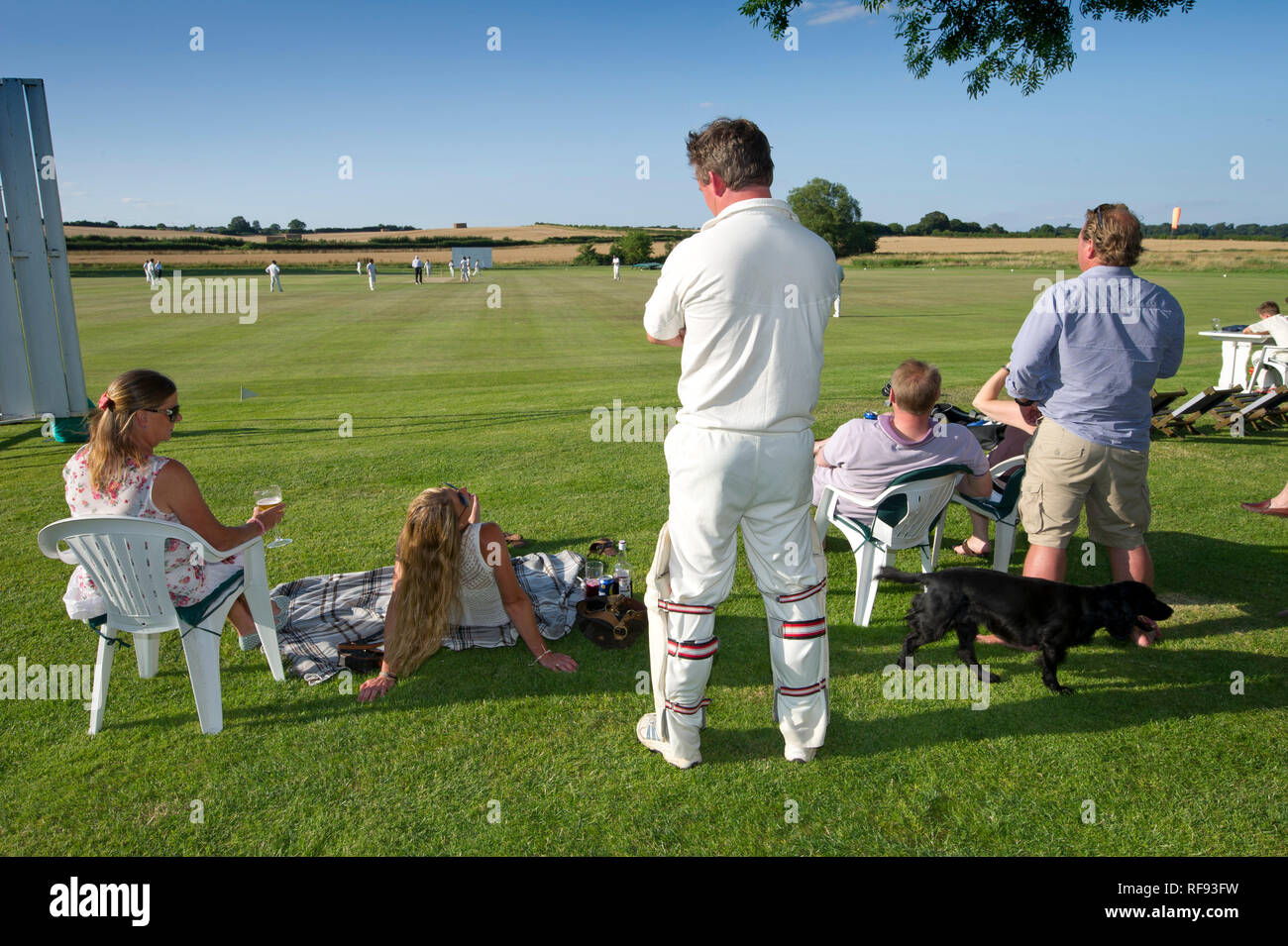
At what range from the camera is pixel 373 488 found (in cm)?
797

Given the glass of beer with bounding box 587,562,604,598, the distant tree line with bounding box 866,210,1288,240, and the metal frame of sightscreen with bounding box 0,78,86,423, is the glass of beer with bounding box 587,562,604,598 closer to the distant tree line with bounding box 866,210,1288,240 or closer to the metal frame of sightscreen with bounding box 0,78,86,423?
the metal frame of sightscreen with bounding box 0,78,86,423

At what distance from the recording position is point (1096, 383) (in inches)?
163

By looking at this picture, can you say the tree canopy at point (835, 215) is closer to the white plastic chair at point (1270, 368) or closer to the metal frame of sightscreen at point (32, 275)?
the white plastic chair at point (1270, 368)

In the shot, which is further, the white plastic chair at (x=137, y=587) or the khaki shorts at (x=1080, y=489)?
the khaki shorts at (x=1080, y=489)

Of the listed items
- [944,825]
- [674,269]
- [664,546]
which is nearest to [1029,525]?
[944,825]

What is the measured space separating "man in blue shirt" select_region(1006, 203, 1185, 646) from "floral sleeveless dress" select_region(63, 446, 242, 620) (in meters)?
4.37

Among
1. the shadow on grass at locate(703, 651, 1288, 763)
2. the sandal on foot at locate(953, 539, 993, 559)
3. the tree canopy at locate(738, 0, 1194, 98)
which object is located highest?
the tree canopy at locate(738, 0, 1194, 98)

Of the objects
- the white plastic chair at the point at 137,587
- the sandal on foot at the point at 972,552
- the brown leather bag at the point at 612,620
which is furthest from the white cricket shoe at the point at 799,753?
the sandal on foot at the point at 972,552

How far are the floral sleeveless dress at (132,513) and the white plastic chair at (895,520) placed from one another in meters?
3.69

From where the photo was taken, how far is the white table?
12125 mm

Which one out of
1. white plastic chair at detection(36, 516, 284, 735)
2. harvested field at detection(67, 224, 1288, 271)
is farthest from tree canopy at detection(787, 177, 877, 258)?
white plastic chair at detection(36, 516, 284, 735)

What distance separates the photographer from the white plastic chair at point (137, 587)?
11.6 ft

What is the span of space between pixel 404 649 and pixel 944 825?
110 inches
